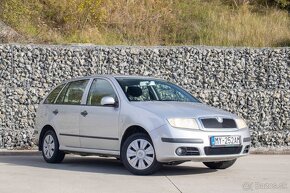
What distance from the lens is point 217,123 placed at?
33.5 feet

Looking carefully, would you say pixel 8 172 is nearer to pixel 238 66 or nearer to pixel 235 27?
pixel 238 66

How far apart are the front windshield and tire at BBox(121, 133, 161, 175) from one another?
814 mm

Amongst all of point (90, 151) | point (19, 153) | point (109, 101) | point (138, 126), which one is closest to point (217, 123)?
point (138, 126)

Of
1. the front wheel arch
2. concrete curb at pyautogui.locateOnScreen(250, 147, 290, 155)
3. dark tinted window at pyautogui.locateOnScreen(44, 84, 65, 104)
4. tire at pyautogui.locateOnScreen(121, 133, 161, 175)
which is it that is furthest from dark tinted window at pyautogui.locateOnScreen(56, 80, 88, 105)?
concrete curb at pyautogui.locateOnScreen(250, 147, 290, 155)

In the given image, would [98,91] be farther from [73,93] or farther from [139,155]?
[139,155]

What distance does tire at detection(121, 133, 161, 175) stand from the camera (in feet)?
33.2

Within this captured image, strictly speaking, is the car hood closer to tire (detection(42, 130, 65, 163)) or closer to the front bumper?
the front bumper

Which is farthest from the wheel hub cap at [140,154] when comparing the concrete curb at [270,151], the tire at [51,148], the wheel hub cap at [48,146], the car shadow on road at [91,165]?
the concrete curb at [270,151]

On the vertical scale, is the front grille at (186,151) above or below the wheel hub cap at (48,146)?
above

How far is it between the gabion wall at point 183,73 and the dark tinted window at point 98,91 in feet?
15.0

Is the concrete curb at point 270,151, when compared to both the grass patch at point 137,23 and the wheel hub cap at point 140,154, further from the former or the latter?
the grass patch at point 137,23

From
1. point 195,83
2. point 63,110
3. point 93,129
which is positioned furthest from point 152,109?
point 195,83

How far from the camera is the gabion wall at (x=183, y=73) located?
15820 millimetres

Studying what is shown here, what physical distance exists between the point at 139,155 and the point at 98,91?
1.71 metres
